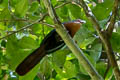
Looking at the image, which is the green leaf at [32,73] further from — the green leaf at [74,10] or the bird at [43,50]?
the green leaf at [74,10]

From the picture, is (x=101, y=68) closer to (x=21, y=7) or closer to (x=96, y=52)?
(x=96, y=52)

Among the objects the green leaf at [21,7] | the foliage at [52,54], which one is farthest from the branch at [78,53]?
the green leaf at [21,7]

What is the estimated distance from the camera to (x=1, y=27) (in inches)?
44.8

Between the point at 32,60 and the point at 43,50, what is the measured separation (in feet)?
0.17

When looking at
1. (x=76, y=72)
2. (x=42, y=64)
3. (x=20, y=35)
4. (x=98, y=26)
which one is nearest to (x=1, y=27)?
(x=20, y=35)

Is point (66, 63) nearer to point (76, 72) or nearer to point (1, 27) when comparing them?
point (76, 72)

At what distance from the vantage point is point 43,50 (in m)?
0.93

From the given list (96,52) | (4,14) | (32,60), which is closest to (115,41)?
(96,52)

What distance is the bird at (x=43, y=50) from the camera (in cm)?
92

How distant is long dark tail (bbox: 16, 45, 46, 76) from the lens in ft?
3.02

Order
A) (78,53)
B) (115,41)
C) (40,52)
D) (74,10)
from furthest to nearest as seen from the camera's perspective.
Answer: (74,10), (115,41), (40,52), (78,53)

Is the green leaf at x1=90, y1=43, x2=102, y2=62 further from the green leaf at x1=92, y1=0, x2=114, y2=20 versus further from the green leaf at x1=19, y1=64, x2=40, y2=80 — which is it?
the green leaf at x1=19, y1=64, x2=40, y2=80

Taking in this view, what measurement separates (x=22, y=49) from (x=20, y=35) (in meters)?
0.09

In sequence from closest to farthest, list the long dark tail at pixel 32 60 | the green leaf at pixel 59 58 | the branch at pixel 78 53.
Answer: the branch at pixel 78 53 → the long dark tail at pixel 32 60 → the green leaf at pixel 59 58
